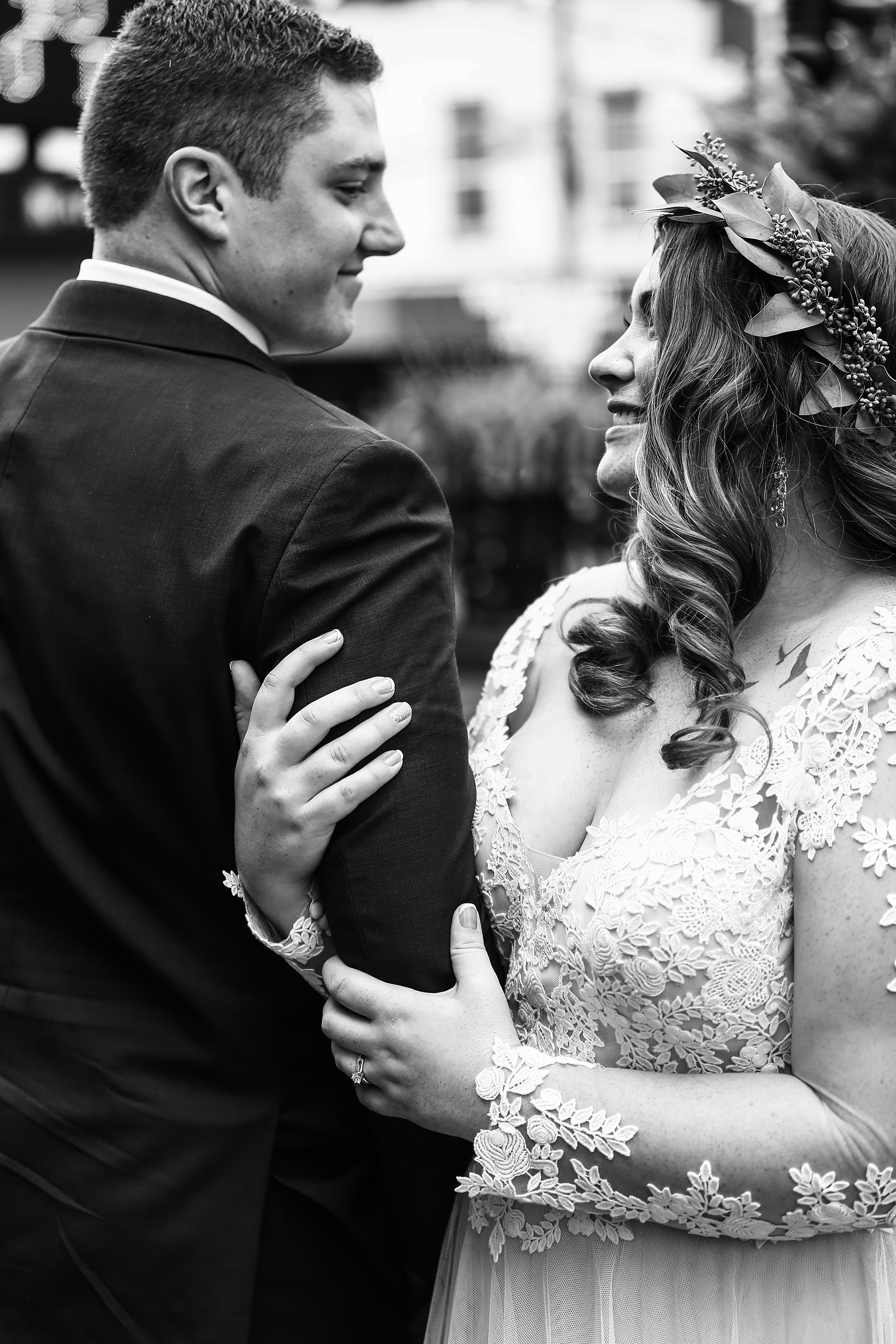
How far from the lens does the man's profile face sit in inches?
80.5

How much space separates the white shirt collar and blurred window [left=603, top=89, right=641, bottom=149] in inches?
794

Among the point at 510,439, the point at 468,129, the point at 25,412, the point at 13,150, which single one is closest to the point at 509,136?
the point at 468,129

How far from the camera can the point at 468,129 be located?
21.1 metres

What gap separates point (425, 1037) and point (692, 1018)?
1.18ft

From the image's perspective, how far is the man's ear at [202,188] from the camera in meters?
1.98

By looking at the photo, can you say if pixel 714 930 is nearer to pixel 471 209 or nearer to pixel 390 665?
pixel 390 665

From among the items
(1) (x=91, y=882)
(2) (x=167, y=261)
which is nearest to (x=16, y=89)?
(2) (x=167, y=261)

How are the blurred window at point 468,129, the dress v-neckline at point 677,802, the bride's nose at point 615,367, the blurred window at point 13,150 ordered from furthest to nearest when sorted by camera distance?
the blurred window at point 468,129
the blurred window at point 13,150
the bride's nose at point 615,367
the dress v-neckline at point 677,802

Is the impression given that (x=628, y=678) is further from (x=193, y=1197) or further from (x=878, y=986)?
(x=193, y=1197)

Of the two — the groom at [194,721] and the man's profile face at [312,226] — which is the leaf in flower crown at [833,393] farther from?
the man's profile face at [312,226]

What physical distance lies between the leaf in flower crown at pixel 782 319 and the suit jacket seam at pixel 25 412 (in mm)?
1009

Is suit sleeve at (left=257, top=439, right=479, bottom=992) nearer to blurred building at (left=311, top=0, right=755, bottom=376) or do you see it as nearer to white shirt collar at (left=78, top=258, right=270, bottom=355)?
white shirt collar at (left=78, top=258, right=270, bottom=355)

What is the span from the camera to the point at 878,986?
5.58 feet

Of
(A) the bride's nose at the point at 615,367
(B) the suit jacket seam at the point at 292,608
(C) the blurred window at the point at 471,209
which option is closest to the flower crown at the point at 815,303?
(A) the bride's nose at the point at 615,367
